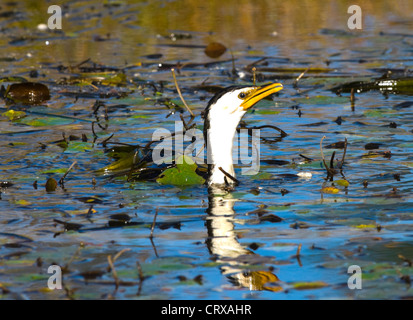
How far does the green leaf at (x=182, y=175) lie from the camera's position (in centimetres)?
785

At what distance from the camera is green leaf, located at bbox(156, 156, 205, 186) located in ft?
25.7

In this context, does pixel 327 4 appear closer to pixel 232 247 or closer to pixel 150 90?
pixel 150 90

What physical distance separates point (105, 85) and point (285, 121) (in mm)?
3733

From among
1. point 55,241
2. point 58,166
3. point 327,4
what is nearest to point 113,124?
point 58,166

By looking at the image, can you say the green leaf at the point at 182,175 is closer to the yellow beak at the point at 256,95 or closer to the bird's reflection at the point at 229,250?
the bird's reflection at the point at 229,250

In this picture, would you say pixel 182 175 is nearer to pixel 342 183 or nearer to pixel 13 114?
pixel 342 183

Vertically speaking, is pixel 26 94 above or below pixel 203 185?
above

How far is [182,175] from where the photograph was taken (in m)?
7.85

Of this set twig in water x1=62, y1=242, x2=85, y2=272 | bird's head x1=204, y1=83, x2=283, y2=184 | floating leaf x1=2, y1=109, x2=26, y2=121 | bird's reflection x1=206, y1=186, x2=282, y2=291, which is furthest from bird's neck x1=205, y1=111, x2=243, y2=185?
floating leaf x1=2, y1=109, x2=26, y2=121

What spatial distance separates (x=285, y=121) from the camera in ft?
34.8

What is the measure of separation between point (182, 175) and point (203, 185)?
0.73 feet

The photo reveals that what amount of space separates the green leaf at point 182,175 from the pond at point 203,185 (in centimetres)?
8

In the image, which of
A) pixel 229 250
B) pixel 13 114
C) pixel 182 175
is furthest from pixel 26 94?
pixel 229 250

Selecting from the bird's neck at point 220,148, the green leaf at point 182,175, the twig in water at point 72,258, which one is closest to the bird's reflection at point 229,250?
the bird's neck at point 220,148
